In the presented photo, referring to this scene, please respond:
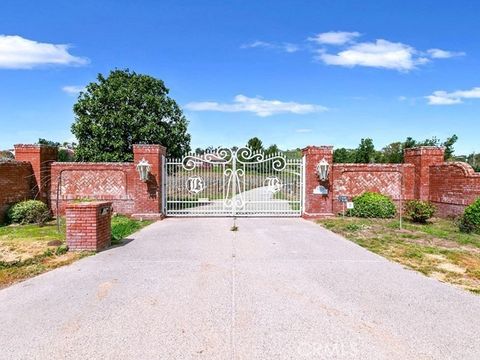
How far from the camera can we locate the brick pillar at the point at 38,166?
13.7m

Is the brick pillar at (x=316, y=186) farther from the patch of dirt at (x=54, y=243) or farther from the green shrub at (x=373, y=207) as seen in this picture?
the patch of dirt at (x=54, y=243)

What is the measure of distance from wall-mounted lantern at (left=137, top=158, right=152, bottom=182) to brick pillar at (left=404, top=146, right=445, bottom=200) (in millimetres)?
9581

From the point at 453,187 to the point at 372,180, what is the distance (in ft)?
8.53

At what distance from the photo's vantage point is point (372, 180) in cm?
1409

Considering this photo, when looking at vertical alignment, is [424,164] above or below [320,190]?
above

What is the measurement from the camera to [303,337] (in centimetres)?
392

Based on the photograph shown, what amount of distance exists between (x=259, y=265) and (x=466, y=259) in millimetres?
4021

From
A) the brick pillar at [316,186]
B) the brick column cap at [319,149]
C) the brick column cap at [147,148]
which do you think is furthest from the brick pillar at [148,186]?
the brick column cap at [319,149]

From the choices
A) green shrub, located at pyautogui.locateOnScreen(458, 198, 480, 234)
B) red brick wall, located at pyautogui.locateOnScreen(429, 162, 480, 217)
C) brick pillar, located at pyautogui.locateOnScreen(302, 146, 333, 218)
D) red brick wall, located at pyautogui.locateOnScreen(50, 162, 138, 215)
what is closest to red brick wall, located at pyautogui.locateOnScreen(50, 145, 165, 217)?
red brick wall, located at pyautogui.locateOnScreen(50, 162, 138, 215)

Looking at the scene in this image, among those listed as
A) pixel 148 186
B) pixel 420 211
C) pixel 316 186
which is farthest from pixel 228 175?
pixel 420 211

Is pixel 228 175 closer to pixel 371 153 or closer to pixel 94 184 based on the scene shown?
pixel 94 184

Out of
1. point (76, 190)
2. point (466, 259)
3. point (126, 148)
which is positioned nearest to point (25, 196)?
point (76, 190)

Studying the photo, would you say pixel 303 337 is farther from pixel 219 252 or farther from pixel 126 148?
pixel 126 148

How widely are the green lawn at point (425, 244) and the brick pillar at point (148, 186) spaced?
18.5 ft
